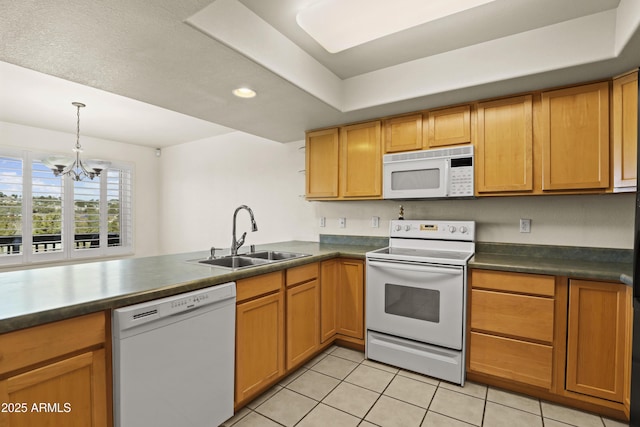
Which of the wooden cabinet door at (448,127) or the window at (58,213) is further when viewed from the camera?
the window at (58,213)

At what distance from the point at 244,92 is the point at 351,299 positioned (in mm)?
1941

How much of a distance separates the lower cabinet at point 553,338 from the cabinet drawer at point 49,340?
2.23 m

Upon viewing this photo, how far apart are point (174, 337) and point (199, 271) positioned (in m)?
0.40

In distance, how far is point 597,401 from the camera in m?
1.86

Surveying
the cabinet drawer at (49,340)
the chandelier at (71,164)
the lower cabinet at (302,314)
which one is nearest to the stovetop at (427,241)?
the lower cabinet at (302,314)

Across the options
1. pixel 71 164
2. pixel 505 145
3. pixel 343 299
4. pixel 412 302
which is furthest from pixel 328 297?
pixel 71 164

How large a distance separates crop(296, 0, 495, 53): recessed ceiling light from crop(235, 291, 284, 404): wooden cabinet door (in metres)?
1.79

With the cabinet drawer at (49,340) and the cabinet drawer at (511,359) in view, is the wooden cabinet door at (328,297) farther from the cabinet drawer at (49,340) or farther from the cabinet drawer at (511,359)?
the cabinet drawer at (49,340)

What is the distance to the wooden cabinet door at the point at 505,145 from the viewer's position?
2.24 m

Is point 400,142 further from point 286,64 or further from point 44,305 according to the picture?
point 44,305

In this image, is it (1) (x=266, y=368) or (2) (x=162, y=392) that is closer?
(2) (x=162, y=392)

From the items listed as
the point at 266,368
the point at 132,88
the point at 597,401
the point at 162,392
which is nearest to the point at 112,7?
the point at 132,88

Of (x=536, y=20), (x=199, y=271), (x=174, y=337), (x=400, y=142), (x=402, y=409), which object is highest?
(x=536, y=20)

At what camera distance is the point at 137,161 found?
512cm
